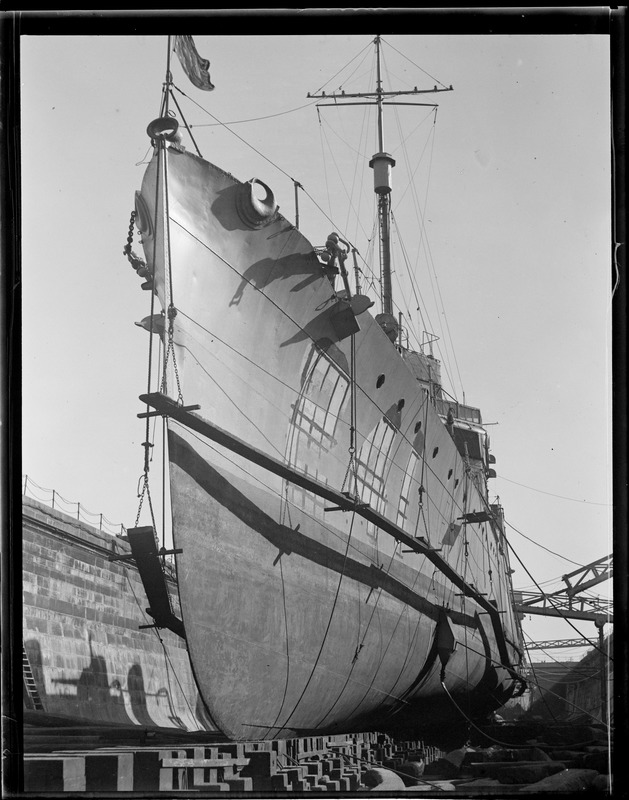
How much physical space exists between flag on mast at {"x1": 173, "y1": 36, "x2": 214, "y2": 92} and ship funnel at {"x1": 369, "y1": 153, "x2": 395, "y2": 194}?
8.89m

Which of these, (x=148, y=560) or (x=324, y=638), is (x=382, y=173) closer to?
(x=324, y=638)

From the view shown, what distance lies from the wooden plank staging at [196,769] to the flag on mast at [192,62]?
4525 mm

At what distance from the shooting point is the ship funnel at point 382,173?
1424cm

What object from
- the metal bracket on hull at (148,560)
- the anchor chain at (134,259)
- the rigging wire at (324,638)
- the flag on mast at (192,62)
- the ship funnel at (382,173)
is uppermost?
the ship funnel at (382,173)

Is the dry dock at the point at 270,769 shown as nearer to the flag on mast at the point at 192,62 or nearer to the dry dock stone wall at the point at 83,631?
the dry dock stone wall at the point at 83,631

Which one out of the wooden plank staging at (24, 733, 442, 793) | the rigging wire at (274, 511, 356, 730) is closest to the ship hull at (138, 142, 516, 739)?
the rigging wire at (274, 511, 356, 730)

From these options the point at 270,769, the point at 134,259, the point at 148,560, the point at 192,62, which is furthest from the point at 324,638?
the point at 192,62

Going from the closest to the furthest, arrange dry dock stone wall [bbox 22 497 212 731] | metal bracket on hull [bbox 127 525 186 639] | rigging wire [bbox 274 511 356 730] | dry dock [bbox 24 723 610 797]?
1. dry dock [bbox 24 723 610 797]
2. metal bracket on hull [bbox 127 525 186 639]
3. rigging wire [bbox 274 511 356 730]
4. dry dock stone wall [bbox 22 497 212 731]

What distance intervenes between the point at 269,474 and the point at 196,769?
2.37 meters

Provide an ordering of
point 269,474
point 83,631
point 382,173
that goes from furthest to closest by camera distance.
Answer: point 382,173
point 83,631
point 269,474

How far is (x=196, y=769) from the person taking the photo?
5.47 metres

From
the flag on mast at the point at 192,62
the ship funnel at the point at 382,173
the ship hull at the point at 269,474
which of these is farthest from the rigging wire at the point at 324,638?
the ship funnel at the point at 382,173

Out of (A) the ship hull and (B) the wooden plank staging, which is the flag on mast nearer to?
(A) the ship hull

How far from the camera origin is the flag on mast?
17.8 feet
